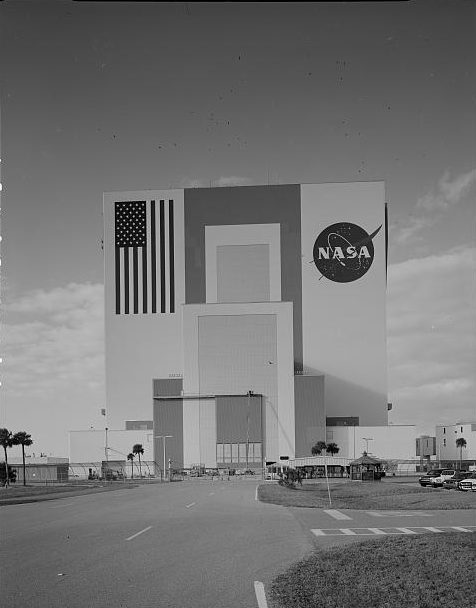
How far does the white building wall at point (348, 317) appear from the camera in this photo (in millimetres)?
110438

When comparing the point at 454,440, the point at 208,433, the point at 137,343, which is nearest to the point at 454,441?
the point at 454,440

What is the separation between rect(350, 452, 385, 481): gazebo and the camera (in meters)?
68.5

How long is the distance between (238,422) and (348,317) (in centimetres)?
2167

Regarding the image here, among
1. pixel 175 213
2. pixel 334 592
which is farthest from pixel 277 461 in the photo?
pixel 334 592

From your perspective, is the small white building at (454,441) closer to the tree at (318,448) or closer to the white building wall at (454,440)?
the white building wall at (454,440)

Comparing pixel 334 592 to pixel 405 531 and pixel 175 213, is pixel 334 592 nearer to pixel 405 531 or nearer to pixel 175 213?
pixel 405 531

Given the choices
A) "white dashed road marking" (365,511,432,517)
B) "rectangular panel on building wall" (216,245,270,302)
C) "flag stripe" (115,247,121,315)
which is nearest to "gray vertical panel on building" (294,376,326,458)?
"rectangular panel on building wall" (216,245,270,302)

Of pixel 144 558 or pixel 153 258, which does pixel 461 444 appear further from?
pixel 144 558

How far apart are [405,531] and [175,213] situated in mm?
98583

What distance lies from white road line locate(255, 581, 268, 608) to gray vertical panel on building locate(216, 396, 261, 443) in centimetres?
9352

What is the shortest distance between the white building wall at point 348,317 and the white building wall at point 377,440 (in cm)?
434

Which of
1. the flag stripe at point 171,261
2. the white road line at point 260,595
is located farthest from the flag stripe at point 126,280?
the white road line at point 260,595

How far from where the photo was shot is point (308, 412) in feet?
340

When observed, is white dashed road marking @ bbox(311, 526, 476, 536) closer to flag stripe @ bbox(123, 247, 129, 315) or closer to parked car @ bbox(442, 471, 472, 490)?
parked car @ bbox(442, 471, 472, 490)
